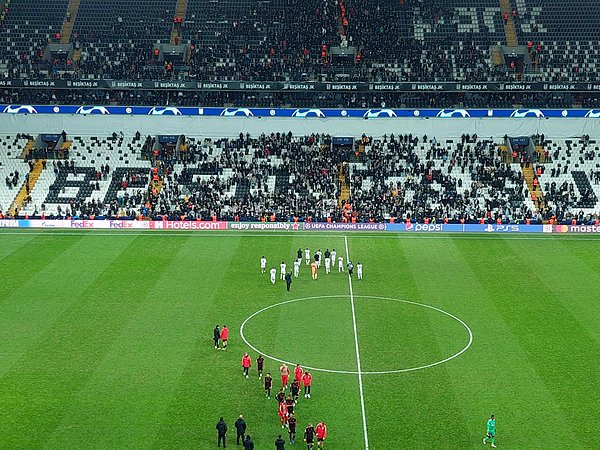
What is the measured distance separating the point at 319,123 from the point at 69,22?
82.9 ft

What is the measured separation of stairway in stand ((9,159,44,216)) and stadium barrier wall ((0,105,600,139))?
4728 mm

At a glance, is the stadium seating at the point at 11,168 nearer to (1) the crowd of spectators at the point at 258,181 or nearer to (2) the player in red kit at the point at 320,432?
(1) the crowd of spectators at the point at 258,181

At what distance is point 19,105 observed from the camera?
70.6 m

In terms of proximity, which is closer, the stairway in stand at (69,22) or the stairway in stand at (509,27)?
the stairway in stand at (509,27)

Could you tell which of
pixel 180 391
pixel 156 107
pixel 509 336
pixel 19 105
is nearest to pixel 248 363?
pixel 180 391

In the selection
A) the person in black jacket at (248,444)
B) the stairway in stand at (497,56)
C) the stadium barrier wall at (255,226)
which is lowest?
the stadium barrier wall at (255,226)

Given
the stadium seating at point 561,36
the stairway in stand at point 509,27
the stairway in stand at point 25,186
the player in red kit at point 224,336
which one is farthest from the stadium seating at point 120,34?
the player in red kit at point 224,336

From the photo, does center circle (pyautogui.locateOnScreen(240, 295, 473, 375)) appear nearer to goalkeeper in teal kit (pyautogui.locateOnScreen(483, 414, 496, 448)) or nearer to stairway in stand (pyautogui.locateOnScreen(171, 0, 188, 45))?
goalkeeper in teal kit (pyautogui.locateOnScreen(483, 414, 496, 448))

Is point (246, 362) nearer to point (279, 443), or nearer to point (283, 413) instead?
point (283, 413)

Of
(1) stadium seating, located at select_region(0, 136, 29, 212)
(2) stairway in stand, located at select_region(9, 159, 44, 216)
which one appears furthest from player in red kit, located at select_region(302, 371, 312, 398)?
(1) stadium seating, located at select_region(0, 136, 29, 212)

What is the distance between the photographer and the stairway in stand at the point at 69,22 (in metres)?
73.3

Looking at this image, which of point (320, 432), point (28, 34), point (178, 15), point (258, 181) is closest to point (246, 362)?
point (320, 432)

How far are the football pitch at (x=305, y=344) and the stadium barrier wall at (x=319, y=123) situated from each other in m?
20.0

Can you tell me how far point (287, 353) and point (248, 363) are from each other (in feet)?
9.48
